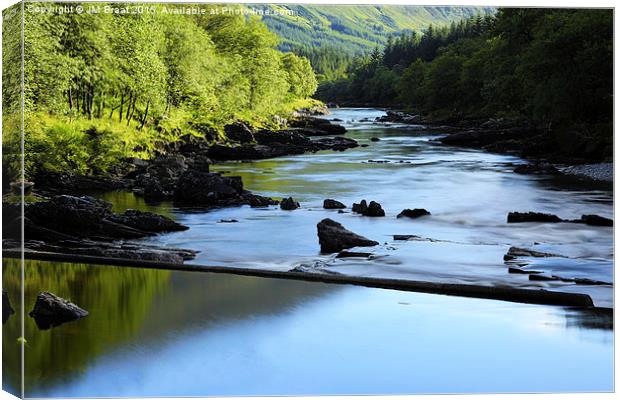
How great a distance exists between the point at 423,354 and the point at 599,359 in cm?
126

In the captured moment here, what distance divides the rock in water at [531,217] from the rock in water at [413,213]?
83cm

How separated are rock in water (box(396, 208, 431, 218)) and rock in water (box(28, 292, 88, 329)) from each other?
3.19m

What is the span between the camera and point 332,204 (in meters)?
9.06

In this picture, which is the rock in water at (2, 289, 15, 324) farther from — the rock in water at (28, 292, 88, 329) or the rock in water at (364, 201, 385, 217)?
the rock in water at (364, 201, 385, 217)

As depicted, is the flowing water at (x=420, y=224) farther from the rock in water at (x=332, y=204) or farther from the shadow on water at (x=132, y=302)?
the shadow on water at (x=132, y=302)

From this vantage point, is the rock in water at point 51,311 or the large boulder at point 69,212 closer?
the rock in water at point 51,311

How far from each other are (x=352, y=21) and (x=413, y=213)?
7.66 ft

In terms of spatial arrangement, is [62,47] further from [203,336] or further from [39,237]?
[203,336]

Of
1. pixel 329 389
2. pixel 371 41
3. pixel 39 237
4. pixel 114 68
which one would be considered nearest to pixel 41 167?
pixel 39 237

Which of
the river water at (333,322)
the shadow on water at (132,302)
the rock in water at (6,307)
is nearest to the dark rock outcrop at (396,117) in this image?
the river water at (333,322)

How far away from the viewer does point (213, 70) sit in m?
10.6

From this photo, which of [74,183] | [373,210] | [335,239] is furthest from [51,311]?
[373,210]

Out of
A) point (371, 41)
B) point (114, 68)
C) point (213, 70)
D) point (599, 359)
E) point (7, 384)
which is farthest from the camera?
point (213, 70)

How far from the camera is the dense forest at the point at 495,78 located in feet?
27.4
